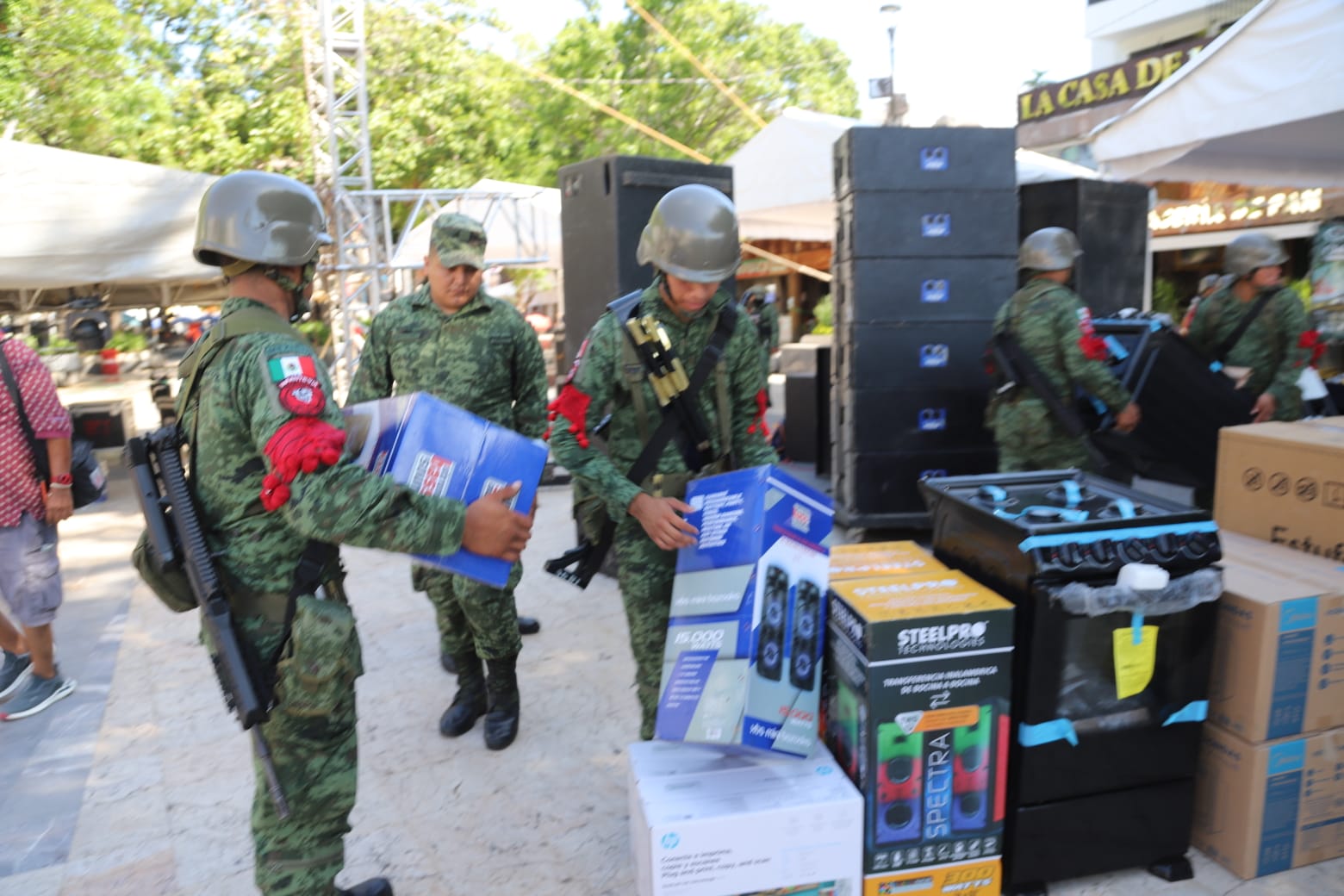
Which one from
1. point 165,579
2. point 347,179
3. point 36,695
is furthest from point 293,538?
point 347,179

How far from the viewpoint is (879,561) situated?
2.68m

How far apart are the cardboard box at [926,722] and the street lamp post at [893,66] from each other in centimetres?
779

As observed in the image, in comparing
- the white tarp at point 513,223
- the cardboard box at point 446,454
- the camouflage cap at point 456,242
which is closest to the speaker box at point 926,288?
the camouflage cap at point 456,242

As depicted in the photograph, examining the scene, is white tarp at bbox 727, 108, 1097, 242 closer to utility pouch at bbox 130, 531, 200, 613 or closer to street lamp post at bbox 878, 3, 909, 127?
street lamp post at bbox 878, 3, 909, 127

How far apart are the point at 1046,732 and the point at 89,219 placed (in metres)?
7.91

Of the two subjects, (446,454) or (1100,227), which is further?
(1100,227)

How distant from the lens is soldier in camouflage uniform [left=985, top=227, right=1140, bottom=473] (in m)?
4.25

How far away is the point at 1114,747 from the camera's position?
2.39 meters

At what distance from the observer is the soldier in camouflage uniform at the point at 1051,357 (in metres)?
4.25

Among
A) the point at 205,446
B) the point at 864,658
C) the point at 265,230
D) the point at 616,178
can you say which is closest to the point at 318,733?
the point at 205,446

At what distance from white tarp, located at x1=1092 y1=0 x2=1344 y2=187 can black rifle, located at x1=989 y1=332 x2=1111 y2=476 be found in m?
1.29

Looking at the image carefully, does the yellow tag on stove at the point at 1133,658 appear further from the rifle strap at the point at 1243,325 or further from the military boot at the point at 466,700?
the rifle strap at the point at 1243,325

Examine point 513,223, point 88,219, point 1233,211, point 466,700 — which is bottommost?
point 466,700

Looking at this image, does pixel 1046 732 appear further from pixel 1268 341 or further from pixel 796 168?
pixel 796 168
